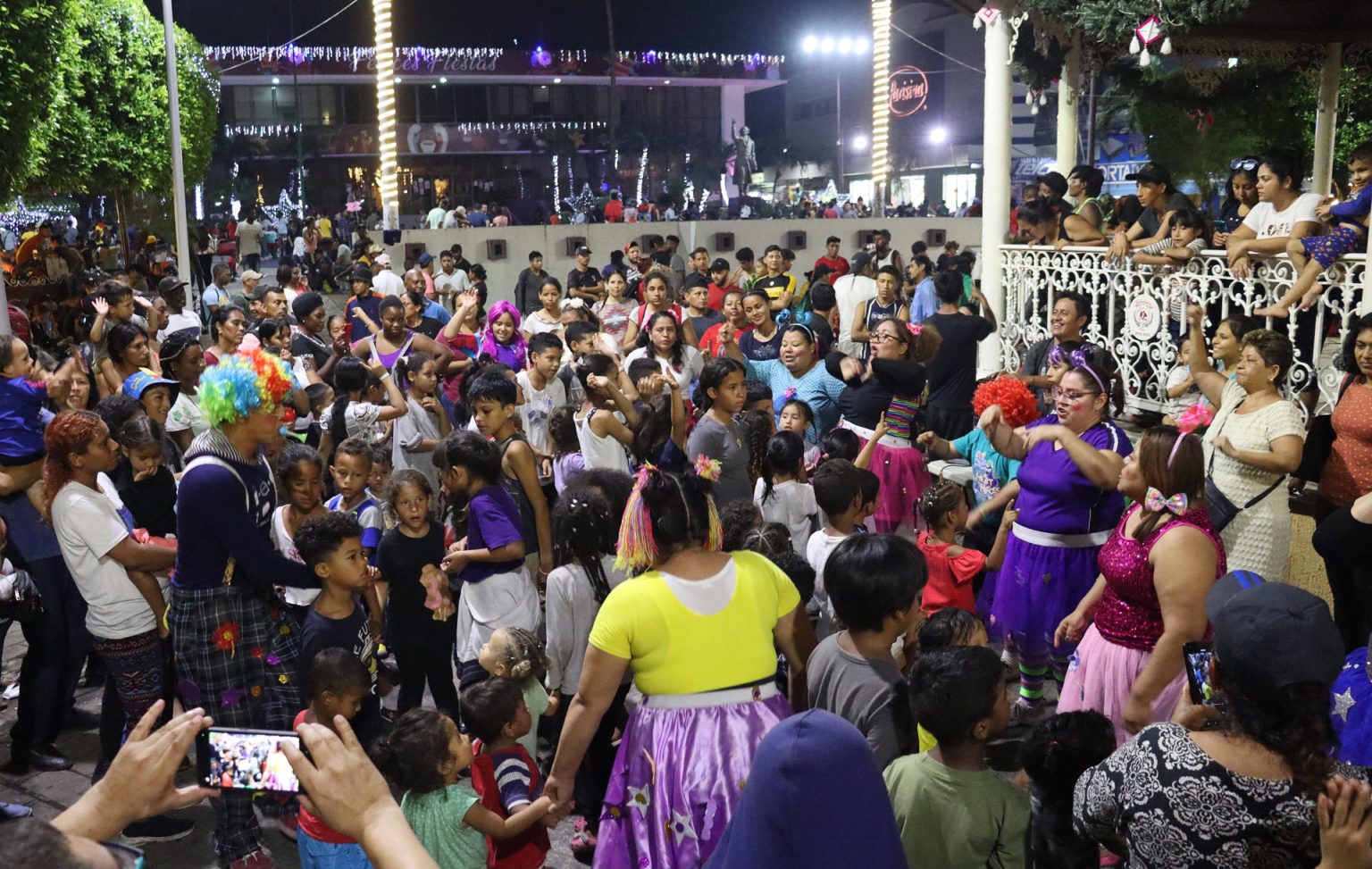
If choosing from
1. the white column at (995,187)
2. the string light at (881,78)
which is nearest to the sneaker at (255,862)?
the white column at (995,187)

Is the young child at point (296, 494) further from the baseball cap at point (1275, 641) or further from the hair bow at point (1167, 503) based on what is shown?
the baseball cap at point (1275, 641)

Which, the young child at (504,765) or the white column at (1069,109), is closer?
the young child at (504,765)

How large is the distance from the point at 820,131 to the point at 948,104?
9446 mm

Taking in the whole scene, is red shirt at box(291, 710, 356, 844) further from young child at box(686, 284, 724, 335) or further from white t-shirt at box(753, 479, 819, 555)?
young child at box(686, 284, 724, 335)

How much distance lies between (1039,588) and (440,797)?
268 centimetres

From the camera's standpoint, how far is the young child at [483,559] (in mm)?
4605

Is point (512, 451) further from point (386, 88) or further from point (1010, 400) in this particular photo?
point (386, 88)

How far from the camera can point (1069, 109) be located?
435 inches

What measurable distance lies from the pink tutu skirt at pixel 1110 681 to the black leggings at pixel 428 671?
2467 mm

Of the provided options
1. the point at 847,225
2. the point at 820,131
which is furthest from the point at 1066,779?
the point at 820,131

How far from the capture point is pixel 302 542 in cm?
406

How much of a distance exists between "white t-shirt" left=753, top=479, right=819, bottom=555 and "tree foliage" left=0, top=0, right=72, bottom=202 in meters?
7.17

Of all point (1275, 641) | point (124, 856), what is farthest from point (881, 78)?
point (124, 856)

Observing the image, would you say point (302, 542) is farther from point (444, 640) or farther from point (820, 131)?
point (820, 131)
